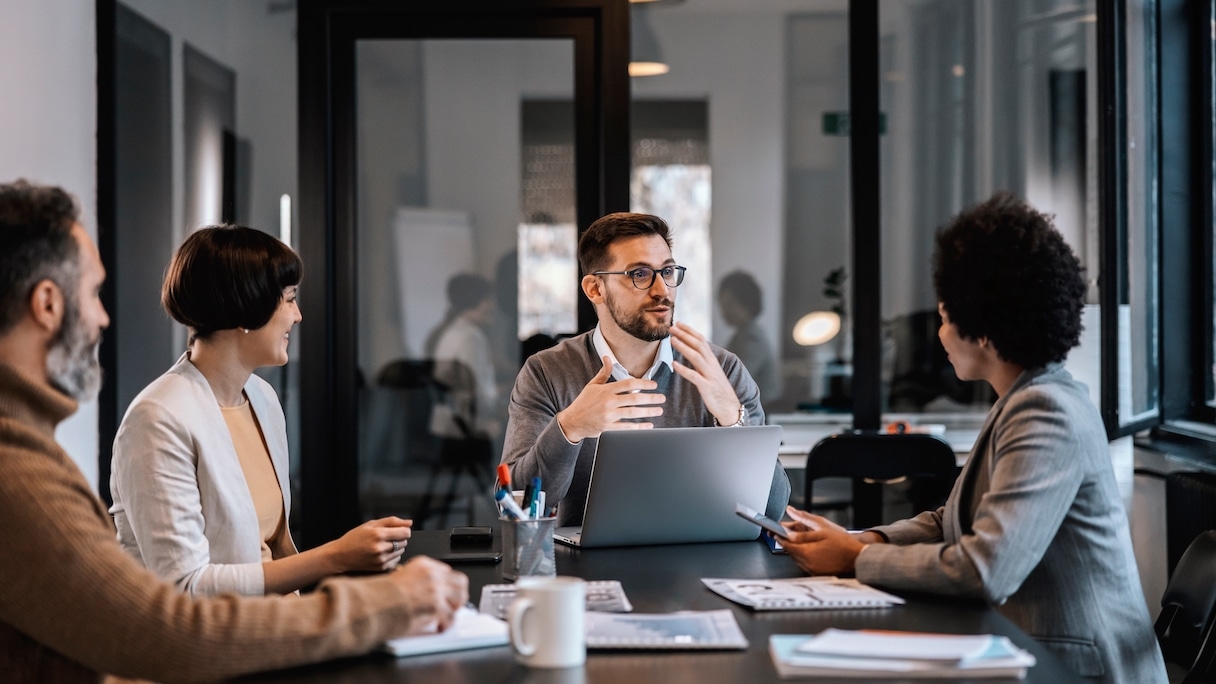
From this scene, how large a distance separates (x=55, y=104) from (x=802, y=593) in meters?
3.03

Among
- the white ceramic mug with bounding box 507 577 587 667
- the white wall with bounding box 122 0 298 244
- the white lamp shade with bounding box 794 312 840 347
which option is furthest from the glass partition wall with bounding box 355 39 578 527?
the white ceramic mug with bounding box 507 577 587 667

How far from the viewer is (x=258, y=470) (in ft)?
7.25

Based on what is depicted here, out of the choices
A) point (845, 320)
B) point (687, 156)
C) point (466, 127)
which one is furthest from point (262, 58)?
point (845, 320)

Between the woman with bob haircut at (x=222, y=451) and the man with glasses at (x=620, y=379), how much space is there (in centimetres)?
52

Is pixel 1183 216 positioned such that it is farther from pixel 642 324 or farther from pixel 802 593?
pixel 802 593

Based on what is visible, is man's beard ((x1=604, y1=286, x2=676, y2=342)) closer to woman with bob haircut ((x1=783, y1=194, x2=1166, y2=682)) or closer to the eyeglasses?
the eyeglasses

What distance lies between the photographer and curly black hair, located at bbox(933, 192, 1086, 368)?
1716 mm

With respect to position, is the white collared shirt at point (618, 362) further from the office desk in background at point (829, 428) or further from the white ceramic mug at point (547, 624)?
the office desk in background at point (829, 428)

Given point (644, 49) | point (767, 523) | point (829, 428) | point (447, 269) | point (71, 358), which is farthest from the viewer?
point (644, 49)

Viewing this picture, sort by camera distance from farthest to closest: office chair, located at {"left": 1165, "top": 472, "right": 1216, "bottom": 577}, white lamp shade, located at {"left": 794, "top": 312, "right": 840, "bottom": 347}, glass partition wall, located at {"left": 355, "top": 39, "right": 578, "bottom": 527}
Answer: white lamp shade, located at {"left": 794, "top": 312, "right": 840, "bottom": 347} → glass partition wall, located at {"left": 355, "top": 39, "right": 578, "bottom": 527} → office chair, located at {"left": 1165, "top": 472, "right": 1216, "bottom": 577}

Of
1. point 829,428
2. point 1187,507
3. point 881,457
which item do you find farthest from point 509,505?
point 829,428

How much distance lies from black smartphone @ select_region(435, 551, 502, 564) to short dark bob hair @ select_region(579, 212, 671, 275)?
1000 mm

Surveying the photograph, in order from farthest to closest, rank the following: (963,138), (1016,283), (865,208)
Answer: (963,138)
(865,208)
(1016,283)

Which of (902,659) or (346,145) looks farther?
(346,145)
